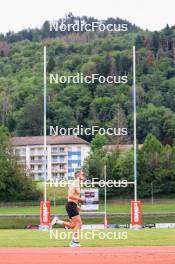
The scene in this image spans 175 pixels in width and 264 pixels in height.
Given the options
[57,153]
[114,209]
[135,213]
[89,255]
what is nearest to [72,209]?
[89,255]

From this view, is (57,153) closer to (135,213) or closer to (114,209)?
(114,209)

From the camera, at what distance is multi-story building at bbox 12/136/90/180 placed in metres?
35.5

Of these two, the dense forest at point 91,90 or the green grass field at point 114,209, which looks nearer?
the dense forest at point 91,90

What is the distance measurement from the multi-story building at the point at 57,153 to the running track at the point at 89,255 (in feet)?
44.8

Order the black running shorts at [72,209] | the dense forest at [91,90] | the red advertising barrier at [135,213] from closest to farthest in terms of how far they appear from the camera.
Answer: the black running shorts at [72,209] < the red advertising barrier at [135,213] < the dense forest at [91,90]

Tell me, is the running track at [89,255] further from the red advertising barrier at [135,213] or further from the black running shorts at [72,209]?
the red advertising barrier at [135,213]

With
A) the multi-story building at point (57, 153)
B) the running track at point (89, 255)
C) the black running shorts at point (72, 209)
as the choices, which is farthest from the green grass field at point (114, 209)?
the running track at point (89, 255)

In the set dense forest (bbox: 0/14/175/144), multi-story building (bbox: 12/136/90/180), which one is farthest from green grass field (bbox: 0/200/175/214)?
dense forest (bbox: 0/14/175/144)

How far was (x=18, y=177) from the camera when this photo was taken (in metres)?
51.0

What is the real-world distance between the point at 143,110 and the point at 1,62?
15.1 meters

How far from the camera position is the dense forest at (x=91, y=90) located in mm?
42750

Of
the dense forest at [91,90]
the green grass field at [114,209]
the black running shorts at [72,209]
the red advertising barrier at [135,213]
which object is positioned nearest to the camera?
the black running shorts at [72,209]

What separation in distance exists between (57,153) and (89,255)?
34.6 metres

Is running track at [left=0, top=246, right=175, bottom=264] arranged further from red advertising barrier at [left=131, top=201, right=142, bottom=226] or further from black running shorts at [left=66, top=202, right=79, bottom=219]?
red advertising barrier at [left=131, top=201, right=142, bottom=226]
